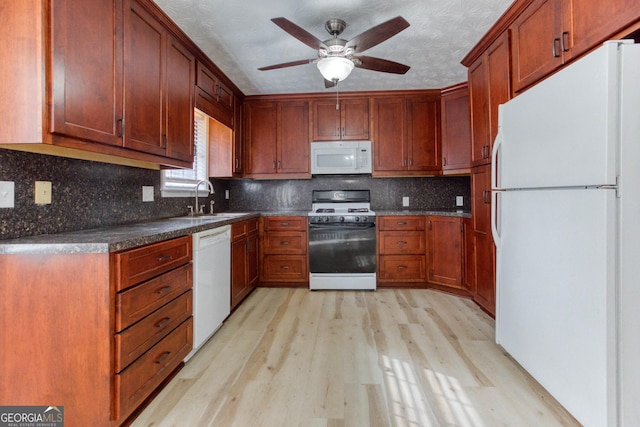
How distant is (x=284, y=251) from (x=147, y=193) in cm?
169

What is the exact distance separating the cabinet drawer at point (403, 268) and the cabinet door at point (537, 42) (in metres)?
2.02

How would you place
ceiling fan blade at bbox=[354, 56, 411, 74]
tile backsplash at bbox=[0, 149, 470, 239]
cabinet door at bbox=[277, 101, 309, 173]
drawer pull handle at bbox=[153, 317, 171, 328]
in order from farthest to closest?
cabinet door at bbox=[277, 101, 309, 173] < ceiling fan blade at bbox=[354, 56, 411, 74] < drawer pull handle at bbox=[153, 317, 171, 328] < tile backsplash at bbox=[0, 149, 470, 239]

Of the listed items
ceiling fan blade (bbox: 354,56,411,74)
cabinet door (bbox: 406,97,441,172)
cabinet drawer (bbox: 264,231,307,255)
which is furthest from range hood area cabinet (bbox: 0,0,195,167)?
cabinet door (bbox: 406,97,441,172)

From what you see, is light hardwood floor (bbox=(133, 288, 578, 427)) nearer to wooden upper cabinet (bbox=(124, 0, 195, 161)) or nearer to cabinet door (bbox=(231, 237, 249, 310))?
cabinet door (bbox=(231, 237, 249, 310))

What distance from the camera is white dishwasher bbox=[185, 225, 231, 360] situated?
201cm

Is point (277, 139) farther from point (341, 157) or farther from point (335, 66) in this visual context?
point (335, 66)

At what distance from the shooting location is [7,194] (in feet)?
4.36

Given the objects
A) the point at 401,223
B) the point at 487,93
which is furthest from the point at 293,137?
the point at 487,93

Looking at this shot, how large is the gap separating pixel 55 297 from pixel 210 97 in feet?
7.13

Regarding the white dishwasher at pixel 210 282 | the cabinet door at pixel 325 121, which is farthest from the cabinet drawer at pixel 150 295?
the cabinet door at pixel 325 121

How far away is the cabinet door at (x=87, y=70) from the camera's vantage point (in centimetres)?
125

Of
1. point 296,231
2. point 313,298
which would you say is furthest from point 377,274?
point 296,231

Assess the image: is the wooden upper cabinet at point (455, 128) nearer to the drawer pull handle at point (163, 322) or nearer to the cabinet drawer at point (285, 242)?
the cabinet drawer at point (285, 242)

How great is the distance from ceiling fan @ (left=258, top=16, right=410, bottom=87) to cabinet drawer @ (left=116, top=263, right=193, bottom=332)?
1624 millimetres
